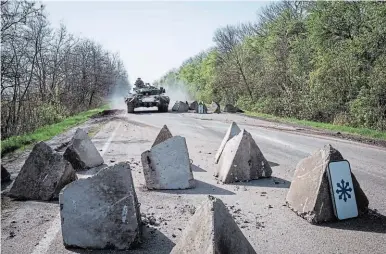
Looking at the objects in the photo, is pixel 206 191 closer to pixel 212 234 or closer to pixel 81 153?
pixel 81 153

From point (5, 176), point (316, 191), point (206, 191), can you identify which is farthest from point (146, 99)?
point (316, 191)

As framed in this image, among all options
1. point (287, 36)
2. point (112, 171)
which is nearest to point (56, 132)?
point (112, 171)

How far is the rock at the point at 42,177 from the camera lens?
607cm

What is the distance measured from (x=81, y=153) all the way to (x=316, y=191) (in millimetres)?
5097

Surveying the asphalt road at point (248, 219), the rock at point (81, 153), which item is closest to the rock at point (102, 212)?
the asphalt road at point (248, 219)

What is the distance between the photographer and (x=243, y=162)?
7.24m

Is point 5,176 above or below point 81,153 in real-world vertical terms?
below

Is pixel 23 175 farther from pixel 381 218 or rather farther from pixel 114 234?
pixel 381 218

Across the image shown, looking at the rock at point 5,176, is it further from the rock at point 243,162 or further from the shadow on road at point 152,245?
the rock at point 243,162

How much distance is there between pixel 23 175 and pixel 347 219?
4811 mm

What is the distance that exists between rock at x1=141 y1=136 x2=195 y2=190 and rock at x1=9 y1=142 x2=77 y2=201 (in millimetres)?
1294

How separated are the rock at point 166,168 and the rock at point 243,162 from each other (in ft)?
2.59

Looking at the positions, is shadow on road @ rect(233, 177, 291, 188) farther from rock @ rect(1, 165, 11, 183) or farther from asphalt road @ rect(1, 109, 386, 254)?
rock @ rect(1, 165, 11, 183)

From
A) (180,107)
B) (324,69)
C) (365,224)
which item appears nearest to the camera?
(365,224)
